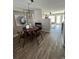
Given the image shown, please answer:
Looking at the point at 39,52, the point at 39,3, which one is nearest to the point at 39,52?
the point at 39,52

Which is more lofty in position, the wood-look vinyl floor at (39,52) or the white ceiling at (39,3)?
the white ceiling at (39,3)

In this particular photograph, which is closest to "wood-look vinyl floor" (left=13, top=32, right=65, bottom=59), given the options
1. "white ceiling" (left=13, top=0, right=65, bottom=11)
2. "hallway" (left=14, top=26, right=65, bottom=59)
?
"hallway" (left=14, top=26, right=65, bottom=59)

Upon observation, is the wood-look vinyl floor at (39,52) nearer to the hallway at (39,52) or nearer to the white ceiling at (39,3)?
the hallway at (39,52)

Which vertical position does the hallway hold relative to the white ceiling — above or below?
below

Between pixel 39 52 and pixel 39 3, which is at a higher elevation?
pixel 39 3

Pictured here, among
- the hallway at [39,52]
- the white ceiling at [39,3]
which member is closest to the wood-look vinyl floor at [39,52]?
the hallway at [39,52]

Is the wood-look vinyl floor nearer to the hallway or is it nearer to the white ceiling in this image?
the hallway

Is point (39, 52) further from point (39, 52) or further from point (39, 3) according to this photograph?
point (39, 3)

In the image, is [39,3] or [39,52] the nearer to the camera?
[39,52]

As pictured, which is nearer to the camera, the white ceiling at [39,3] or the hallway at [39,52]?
the hallway at [39,52]
